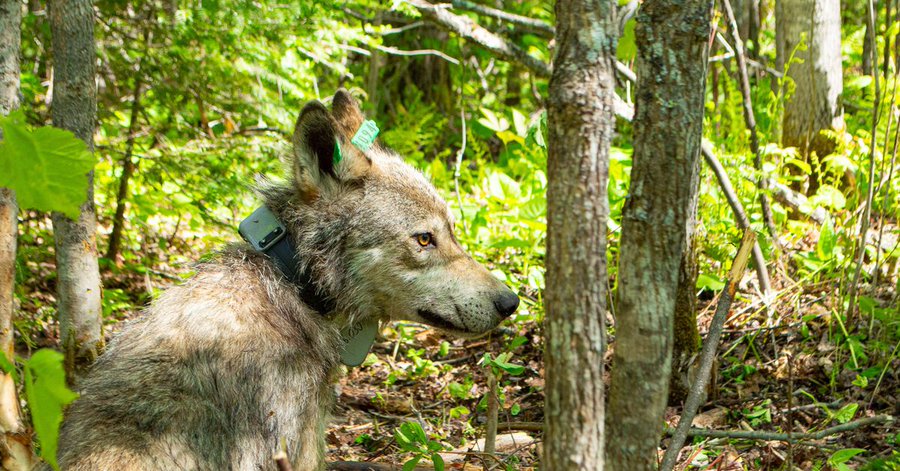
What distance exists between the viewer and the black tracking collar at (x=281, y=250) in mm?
3916

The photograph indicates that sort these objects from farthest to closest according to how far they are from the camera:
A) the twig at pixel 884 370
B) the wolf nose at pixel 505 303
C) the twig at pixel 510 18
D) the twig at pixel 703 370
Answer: the twig at pixel 510 18
the twig at pixel 884 370
the wolf nose at pixel 505 303
the twig at pixel 703 370

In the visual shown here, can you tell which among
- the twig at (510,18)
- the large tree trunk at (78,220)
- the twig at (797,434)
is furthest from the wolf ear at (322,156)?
the twig at (510,18)

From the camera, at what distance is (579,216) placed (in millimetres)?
2070

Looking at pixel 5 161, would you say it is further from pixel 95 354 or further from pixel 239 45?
pixel 239 45

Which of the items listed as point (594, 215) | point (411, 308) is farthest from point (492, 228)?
point (594, 215)

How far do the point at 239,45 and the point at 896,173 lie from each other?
4.99 metres

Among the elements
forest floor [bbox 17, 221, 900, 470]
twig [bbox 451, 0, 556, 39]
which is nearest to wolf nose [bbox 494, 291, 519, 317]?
forest floor [bbox 17, 221, 900, 470]

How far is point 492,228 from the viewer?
7254 millimetres

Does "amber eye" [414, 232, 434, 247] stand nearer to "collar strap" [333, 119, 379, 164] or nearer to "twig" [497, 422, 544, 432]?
"collar strap" [333, 119, 379, 164]

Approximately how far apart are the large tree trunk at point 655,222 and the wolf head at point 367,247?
1734 millimetres

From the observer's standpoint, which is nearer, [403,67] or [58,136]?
[58,136]

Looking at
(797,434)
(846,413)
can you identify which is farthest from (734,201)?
(797,434)

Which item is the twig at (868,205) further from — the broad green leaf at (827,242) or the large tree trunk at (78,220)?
the large tree trunk at (78,220)

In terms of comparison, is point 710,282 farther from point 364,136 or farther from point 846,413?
point 364,136
